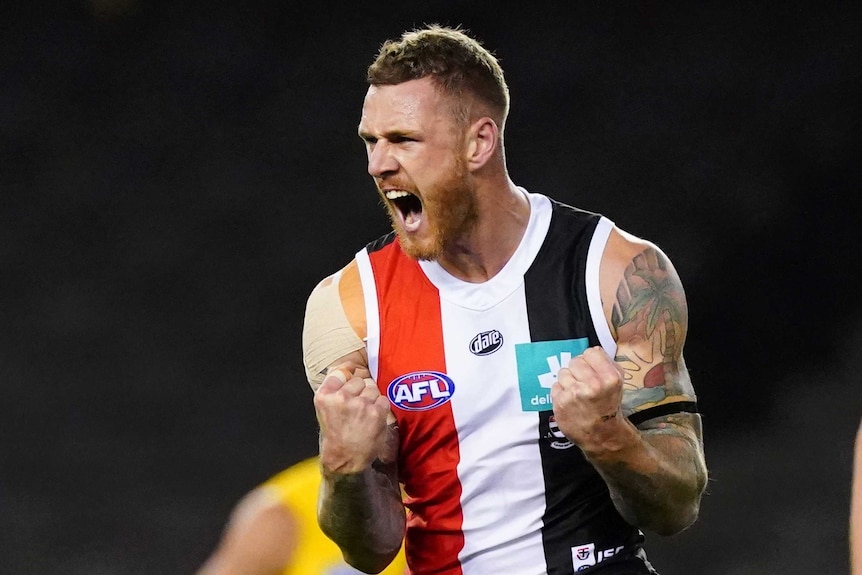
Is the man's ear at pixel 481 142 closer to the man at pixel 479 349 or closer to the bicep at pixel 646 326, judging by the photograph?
the man at pixel 479 349

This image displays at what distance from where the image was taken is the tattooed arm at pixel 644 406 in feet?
6.59

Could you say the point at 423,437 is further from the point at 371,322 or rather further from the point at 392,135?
the point at 392,135

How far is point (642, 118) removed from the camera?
4.25m

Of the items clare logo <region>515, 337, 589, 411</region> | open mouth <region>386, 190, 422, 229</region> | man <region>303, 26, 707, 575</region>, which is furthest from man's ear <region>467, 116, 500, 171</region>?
clare logo <region>515, 337, 589, 411</region>

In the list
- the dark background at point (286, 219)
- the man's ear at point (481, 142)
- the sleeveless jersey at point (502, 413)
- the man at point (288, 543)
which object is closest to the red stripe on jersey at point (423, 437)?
the sleeveless jersey at point (502, 413)

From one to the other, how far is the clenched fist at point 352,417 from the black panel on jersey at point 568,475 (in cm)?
32

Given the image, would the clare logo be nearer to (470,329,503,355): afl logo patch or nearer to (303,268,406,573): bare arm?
(470,329,503,355): afl logo patch

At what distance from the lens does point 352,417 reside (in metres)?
2.10

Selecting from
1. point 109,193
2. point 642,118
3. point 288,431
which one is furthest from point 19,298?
point 642,118

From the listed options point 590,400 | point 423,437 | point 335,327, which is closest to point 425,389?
point 423,437

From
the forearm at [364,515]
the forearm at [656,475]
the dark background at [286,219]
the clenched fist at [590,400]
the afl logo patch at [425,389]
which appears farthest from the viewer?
the dark background at [286,219]

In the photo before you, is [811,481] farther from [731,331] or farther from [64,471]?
[64,471]

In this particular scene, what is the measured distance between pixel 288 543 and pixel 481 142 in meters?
1.27

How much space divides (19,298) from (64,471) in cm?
57
